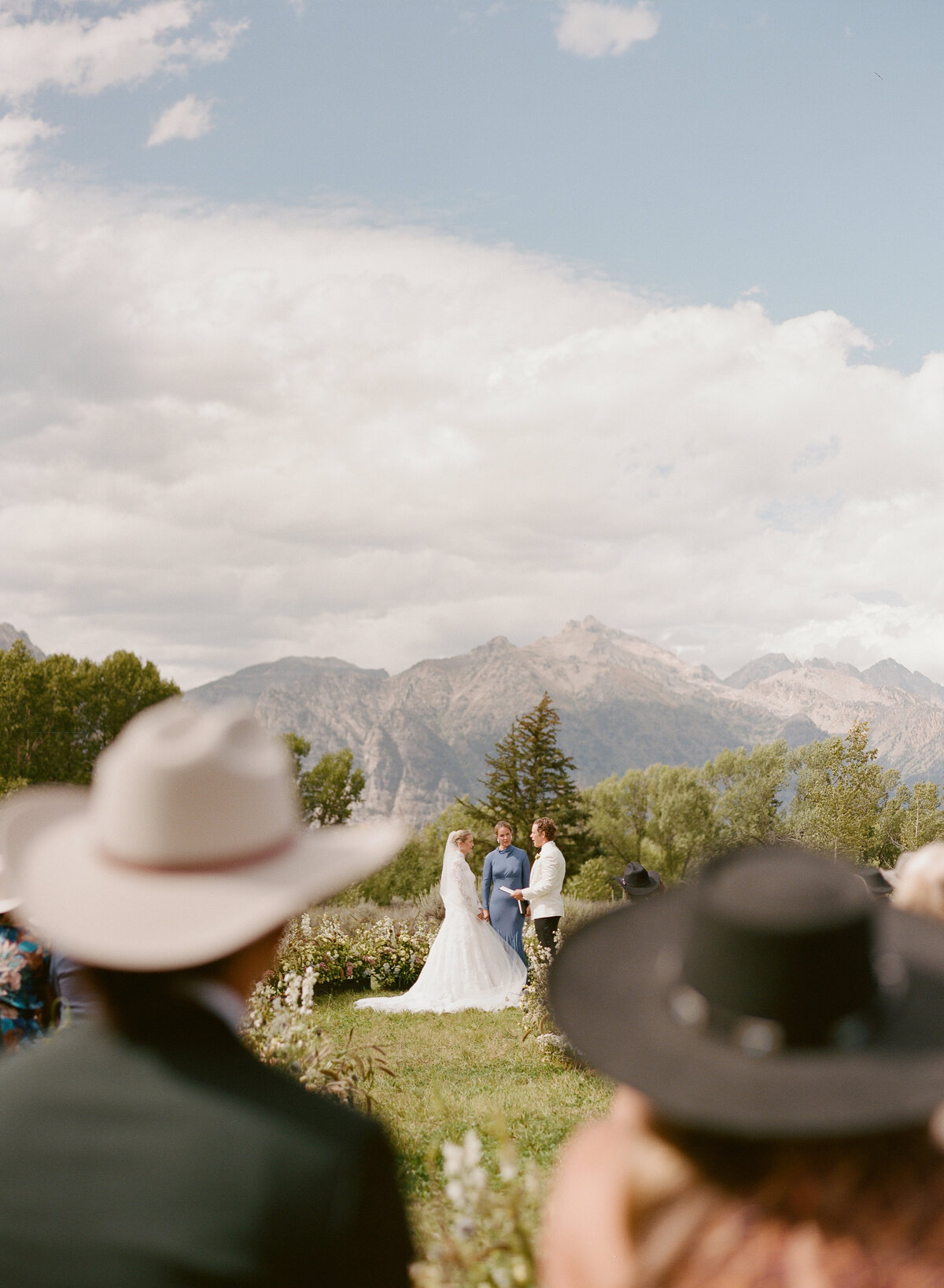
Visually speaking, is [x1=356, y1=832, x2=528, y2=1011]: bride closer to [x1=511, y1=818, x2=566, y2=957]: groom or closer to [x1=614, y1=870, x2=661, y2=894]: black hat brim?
[x1=511, y1=818, x2=566, y2=957]: groom

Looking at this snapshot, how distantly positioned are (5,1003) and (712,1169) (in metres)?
3.88

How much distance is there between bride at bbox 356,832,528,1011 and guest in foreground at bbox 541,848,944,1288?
435 inches

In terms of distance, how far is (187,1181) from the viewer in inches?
51.3

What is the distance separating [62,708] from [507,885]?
47511 mm

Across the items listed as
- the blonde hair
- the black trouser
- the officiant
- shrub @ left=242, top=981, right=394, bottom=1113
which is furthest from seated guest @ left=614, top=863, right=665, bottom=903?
the blonde hair

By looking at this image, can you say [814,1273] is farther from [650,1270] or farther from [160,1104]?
[160,1104]

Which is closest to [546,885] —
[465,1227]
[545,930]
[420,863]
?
[545,930]

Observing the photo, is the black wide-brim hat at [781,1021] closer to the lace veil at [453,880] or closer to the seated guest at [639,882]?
the seated guest at [639,882]

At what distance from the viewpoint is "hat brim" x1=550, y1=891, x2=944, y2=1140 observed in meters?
1.13

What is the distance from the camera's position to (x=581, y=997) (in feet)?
4.53

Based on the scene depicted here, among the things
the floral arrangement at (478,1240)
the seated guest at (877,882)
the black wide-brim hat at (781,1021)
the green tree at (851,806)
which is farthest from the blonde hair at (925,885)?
the green tree at (851,806)

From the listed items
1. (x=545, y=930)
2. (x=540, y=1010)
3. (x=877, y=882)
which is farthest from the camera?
(x=545, y=930)

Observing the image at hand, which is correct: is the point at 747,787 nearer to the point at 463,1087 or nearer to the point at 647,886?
the point at 647,886

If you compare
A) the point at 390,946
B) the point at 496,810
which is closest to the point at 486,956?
the point at 390,946
